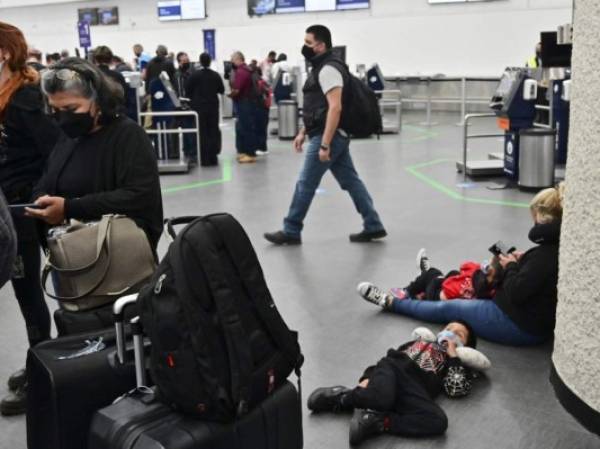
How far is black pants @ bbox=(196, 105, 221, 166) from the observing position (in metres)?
9.90

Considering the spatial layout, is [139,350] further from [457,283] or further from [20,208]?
[457,283]

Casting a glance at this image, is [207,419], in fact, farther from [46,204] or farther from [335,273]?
[335,273]

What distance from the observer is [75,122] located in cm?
251

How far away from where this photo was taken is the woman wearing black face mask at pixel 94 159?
249 centimetres

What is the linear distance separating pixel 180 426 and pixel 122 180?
1.01 m

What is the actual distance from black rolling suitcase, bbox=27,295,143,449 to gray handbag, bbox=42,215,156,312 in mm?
180

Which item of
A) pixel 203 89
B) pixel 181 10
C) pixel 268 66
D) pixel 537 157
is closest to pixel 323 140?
pixel 537 157

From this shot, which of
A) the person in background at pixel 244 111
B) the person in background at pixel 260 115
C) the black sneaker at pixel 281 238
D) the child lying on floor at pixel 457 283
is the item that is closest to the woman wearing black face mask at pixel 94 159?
the child lying on floor at pixel 457 283

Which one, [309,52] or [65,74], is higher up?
[309,52]

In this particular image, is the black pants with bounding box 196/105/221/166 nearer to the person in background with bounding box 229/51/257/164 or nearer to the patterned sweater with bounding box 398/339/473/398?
the person in background with bounding box 229/51/257/164

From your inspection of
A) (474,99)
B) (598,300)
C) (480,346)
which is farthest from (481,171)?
(474,99)

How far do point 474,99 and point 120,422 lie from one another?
51.8 ft

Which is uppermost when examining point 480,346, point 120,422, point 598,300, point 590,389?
point 598,300

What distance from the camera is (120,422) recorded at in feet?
6.15
